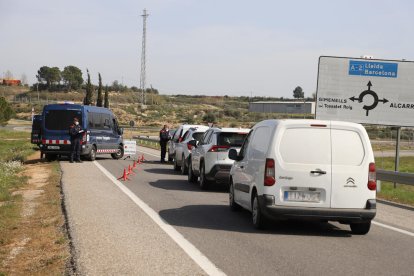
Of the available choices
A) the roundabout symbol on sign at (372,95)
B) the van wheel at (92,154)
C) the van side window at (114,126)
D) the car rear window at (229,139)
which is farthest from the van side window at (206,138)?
the van side window at (114,126)

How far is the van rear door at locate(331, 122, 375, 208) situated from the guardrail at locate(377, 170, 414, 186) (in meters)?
7.09

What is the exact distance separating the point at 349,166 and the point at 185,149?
12448mm

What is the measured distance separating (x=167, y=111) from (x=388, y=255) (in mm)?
118548

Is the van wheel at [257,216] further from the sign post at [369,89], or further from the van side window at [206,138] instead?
the sign post at [369,89]

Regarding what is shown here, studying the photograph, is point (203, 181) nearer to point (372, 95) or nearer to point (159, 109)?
point (372, 95)

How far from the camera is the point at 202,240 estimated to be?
9219 millimetres

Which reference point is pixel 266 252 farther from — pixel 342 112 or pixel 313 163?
pixel 342 112

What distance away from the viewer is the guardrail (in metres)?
16.8

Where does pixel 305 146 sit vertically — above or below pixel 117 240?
above

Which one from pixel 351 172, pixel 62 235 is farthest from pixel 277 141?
pixel 62 235

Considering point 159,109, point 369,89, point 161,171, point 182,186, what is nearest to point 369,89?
point 369,89

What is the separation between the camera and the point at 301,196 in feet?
32.9

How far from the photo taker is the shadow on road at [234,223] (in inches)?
413

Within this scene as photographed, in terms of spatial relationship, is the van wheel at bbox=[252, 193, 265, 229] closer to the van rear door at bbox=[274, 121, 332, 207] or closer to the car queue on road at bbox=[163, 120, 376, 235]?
the car queue on road at bbox=[163, 120, 376, 235]
